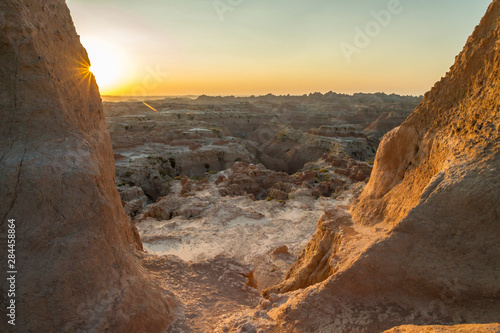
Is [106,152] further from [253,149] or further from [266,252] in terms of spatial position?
[253,149]

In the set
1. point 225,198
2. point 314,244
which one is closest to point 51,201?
point 314,244

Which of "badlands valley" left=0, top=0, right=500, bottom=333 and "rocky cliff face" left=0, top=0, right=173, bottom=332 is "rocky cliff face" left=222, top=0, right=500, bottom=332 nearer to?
"badlands valley" left=0, top=0, right=500, bottom=333

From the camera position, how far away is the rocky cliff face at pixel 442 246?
4.55 meters

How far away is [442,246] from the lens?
4.85 meters

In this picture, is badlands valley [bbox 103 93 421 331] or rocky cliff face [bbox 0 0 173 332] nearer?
rocky cliff face [bbox 0 0 173 332]

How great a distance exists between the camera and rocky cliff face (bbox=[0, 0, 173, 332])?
15.2ft

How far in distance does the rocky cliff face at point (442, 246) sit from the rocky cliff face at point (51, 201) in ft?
8.99

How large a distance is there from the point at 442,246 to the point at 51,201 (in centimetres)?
690

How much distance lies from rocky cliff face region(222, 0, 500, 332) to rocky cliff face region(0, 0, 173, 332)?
274cm

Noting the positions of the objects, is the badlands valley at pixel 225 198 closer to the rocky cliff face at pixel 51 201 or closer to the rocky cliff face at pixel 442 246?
the rocky cliff face at pixel 442 246

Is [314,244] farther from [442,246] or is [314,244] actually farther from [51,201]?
[51,201]

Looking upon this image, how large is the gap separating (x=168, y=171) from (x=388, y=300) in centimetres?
2690

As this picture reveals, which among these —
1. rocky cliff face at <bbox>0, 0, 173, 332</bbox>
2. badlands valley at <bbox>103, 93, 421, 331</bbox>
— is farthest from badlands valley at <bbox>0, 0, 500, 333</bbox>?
badlands valley at <bbox>103, 93, 421, 331</bbox>

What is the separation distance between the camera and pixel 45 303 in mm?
4617
